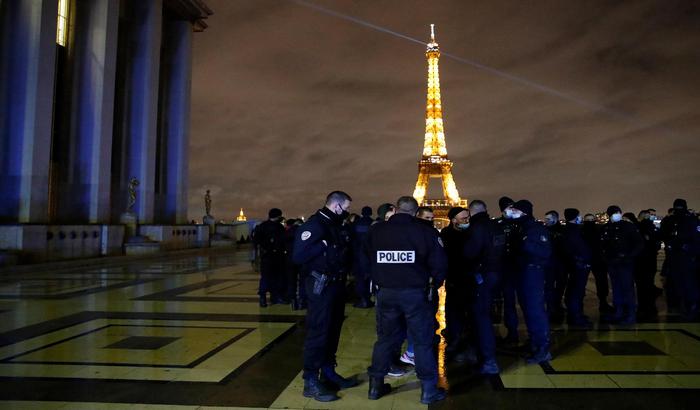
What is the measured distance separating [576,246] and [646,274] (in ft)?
8.94

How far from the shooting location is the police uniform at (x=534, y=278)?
6020mm

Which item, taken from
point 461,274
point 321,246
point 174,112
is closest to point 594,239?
point 461,274

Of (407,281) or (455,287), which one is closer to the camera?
(407,281)

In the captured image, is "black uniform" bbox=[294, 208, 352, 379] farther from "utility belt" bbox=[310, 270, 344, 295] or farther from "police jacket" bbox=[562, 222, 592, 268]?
"police jacket" bbox=[562, 222, 592, 268]

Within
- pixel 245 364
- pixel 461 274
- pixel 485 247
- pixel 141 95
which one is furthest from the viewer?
pixel 141 95

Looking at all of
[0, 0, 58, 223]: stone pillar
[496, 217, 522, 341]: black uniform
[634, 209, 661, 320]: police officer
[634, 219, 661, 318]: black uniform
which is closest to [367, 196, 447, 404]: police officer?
[496, 217, 522, 341]: black uniform

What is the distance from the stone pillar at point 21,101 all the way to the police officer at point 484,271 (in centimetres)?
2056

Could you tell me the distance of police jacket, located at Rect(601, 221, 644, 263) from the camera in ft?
26.7

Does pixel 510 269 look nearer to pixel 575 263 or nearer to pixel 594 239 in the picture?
Answer: pixel 575 263

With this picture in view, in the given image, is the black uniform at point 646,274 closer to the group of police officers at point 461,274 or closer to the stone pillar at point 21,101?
the group of police officers at point 461,274

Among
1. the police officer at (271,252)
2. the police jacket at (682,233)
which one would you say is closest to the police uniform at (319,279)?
the police officer at (271,252)

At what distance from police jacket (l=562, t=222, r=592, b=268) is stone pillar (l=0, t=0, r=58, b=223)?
2061 cm

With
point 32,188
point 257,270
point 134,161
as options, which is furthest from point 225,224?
point 257,270

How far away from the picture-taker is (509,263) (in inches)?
263
